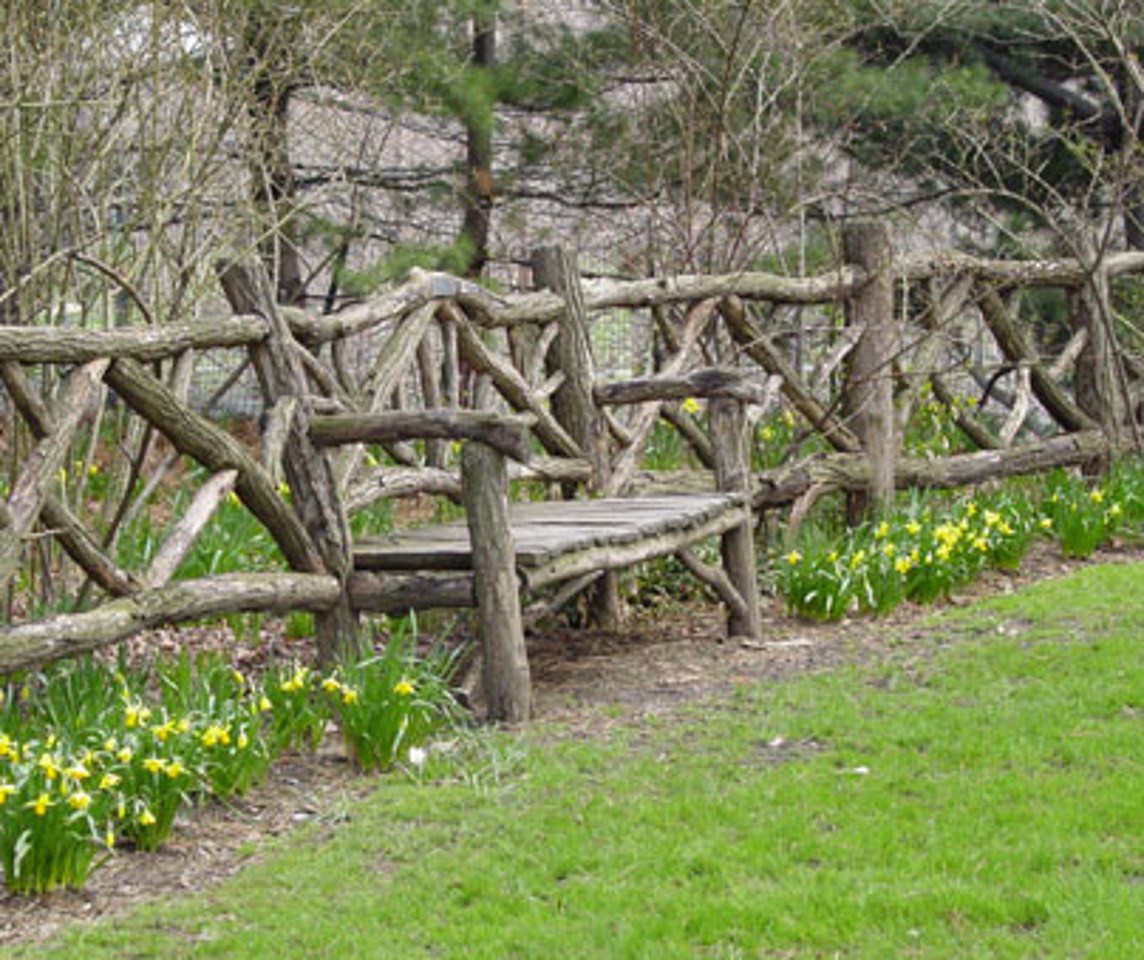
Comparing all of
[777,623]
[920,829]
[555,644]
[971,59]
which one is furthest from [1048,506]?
[920,829]

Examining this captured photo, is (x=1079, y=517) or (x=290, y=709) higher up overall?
(x=290, y=709)

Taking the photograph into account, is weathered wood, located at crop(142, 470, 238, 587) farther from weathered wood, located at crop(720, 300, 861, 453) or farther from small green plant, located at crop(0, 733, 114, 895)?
weathered wood, located at crop(720, 300, 861, 453)

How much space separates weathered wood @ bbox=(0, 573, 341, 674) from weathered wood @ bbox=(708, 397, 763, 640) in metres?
2.19

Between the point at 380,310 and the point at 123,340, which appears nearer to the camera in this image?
the point at 123,340

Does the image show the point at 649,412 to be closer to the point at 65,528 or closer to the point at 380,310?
the point at 380,310

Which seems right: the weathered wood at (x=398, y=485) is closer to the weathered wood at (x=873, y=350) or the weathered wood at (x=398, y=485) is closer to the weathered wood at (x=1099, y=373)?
the weathered wood at (x=873, y=350)

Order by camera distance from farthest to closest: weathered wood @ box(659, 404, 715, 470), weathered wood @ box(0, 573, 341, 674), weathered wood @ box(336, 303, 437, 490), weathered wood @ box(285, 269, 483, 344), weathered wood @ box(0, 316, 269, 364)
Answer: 1. weathered wood @ box(659, 404, 715, 470)
2. weathered wood @ box(336, 303, 437, 490)
3. weathered wood @ box(285, 269, 483, 344)
4. weathered wood @ box(0, 316, 269, 364)
5. weathered wood @ box(0, 573, 341, 674)

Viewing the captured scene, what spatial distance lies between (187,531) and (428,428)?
88 centimetres

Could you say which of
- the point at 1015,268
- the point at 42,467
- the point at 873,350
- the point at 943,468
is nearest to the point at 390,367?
the point at 42,467

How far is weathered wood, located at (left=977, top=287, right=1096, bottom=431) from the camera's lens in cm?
1094

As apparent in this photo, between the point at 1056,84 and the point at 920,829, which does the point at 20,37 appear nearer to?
the point at 920,829

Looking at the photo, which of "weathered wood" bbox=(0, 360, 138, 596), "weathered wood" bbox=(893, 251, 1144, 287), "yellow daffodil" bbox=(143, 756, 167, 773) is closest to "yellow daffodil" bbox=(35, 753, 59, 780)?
"yellow daffodil" bbox=(143, 756, 167, 773)

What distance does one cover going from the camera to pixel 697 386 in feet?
25.1

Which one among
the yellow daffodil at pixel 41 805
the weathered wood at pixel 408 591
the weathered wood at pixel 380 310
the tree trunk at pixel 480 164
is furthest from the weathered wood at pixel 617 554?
the tree trunk at pixel 480 164
